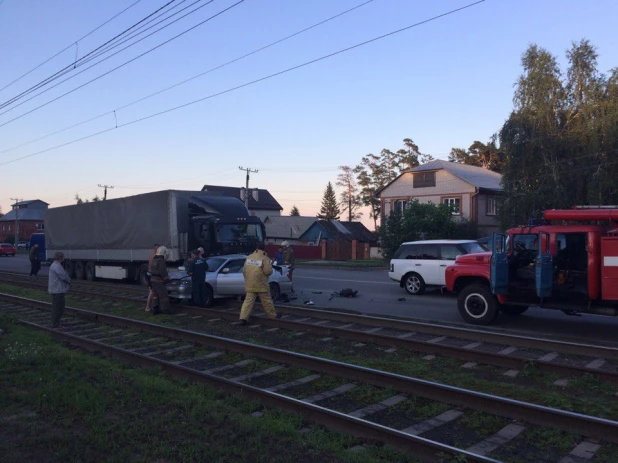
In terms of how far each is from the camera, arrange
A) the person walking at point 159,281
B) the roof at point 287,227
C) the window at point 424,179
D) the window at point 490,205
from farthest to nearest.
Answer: the roof at point 287,227 → the window at point 424,179 → the window at point 490,205 → the person walking at point 159,281

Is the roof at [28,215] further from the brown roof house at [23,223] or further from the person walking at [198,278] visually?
the person walking at [198,278]

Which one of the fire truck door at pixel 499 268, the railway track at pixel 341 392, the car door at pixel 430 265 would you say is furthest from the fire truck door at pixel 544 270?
the car door at pixel 430 265

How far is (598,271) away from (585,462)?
20.3 ft

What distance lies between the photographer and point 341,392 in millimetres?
7062

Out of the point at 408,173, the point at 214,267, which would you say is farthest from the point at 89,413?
the point at 408,173

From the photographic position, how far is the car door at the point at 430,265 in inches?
700

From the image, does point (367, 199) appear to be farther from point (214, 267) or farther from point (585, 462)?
point (585, 462)

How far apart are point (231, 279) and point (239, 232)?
4.14 meters

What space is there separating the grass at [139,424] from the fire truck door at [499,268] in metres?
6.70

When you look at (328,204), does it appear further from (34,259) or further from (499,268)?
(499,268)

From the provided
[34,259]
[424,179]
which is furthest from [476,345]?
[424,179]

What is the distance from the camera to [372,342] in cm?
1005

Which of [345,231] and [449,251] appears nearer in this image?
[449,251]

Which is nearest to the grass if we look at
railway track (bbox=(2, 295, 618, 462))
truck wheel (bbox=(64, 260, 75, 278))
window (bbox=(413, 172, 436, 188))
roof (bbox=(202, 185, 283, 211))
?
railway track (bbox=(2, 295, 618, 462))
